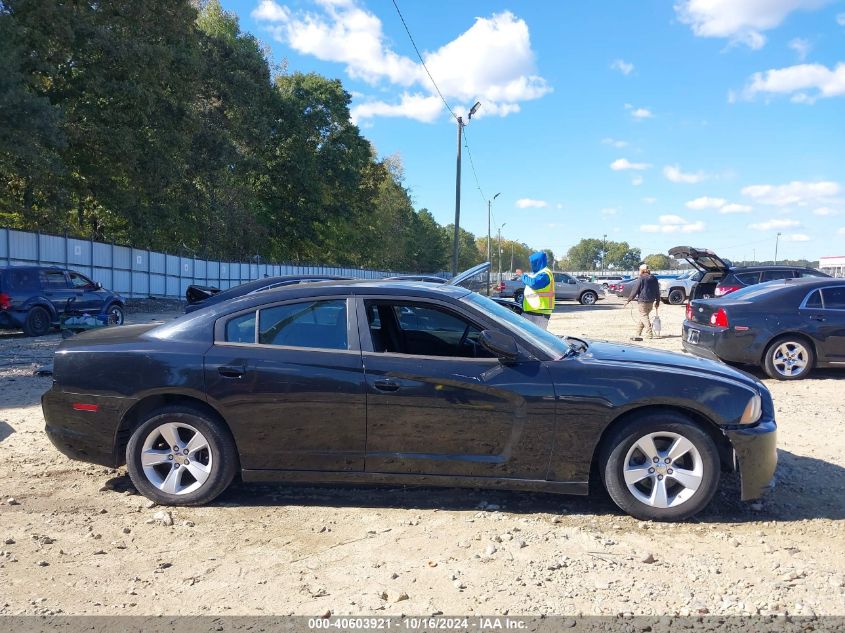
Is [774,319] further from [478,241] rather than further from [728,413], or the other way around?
[478,241]

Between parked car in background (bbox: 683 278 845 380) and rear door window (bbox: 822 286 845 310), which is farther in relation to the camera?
rear door window (bbox: 822 286 845 310)

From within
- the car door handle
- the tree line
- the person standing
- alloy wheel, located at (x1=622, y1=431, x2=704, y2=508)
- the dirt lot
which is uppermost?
the tree line

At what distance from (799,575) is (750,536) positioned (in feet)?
1.56

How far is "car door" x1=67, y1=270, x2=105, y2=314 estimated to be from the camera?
14922 millimetres

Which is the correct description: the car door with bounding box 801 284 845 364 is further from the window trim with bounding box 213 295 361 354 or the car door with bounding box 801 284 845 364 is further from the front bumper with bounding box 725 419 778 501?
the window trim with bounding box 213 295 361 354

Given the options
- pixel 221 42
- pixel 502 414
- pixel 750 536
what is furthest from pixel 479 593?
pixel 221 42

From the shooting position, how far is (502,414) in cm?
396

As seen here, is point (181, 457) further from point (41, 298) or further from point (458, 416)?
point (41, 298)

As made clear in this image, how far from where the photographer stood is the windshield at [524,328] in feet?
14.1

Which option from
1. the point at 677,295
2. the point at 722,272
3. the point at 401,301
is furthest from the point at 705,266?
the point at 401,301

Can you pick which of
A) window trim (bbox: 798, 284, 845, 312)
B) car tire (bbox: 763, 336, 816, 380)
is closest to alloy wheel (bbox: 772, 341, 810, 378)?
car tire (bbox: 763, 336, 816, 380)

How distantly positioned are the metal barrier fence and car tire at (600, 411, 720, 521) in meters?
11.8

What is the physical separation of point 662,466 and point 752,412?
650mm

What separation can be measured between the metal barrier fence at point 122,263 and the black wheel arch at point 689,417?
1175cm
